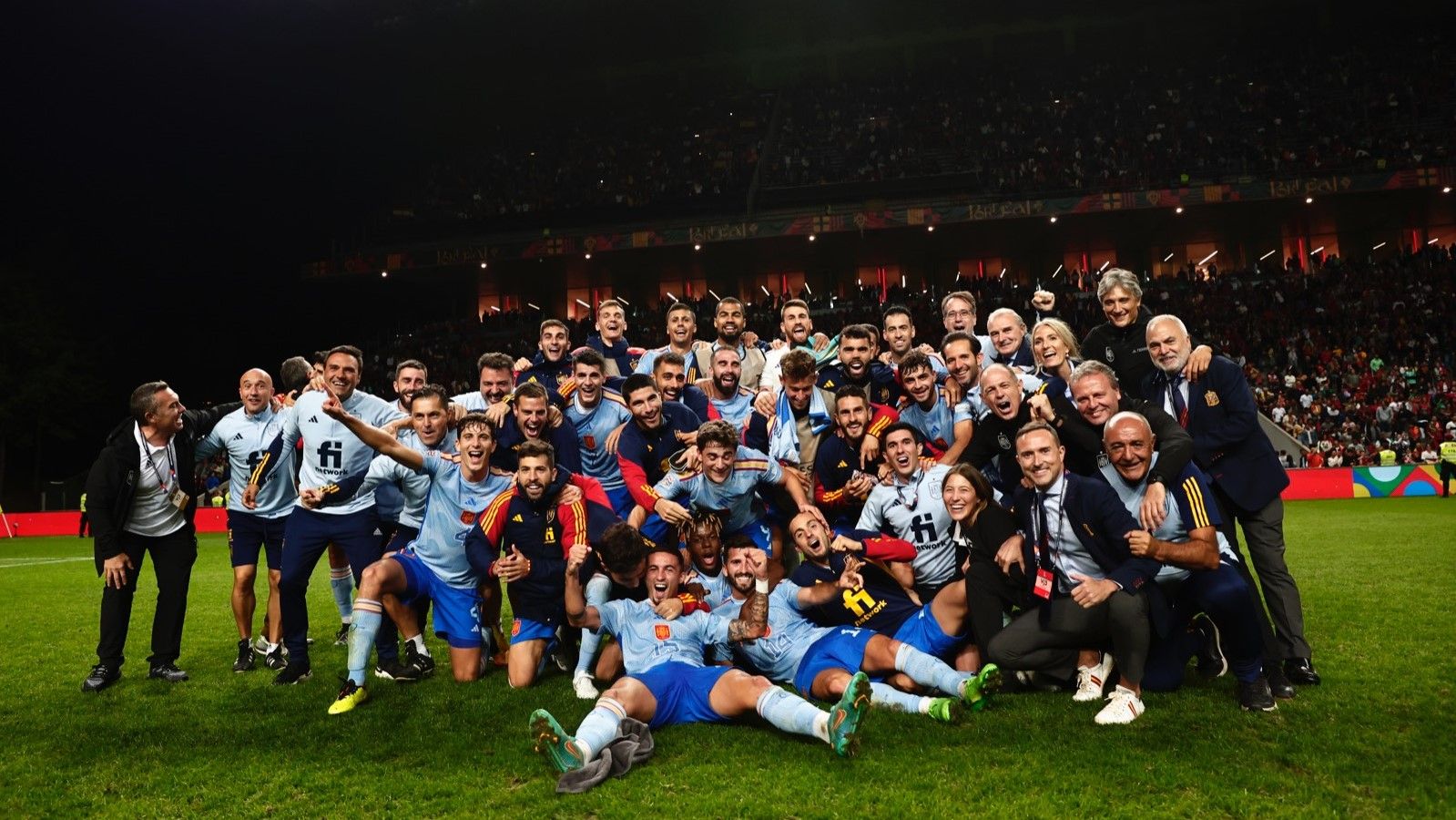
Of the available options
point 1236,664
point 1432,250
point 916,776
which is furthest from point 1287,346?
A: point 916,776

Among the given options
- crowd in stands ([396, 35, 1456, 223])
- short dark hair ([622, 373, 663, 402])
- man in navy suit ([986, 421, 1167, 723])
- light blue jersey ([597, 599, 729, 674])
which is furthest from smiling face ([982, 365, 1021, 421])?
crowd in stands ([396, 35, 1456, 223])

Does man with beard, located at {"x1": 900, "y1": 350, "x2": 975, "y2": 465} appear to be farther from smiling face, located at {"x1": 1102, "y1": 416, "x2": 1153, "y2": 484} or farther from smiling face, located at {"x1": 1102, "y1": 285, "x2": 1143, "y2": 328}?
smiling face, located at {"x1": 1102, "y1": 416, "x2": 1153, "y2": 484}

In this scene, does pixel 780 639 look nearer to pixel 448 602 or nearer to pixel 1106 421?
pixel 1106 421

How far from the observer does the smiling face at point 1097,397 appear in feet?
15.0

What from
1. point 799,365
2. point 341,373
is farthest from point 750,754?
point 341,373

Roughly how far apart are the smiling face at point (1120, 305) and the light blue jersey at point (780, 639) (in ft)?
8.69

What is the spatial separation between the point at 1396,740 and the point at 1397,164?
99.2 feet

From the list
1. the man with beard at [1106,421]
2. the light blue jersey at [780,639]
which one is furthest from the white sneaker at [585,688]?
the man with beard at [1106,421]

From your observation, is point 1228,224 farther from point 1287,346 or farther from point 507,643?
point 507,643

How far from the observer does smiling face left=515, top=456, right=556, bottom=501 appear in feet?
16.6

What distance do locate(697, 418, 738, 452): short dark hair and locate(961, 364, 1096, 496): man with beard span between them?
4.75ft

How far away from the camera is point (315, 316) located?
34.7 meters

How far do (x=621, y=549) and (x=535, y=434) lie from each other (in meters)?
1.21

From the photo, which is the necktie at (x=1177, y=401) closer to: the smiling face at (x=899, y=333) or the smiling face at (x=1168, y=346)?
the smiling face at (x=1168, y=346)
